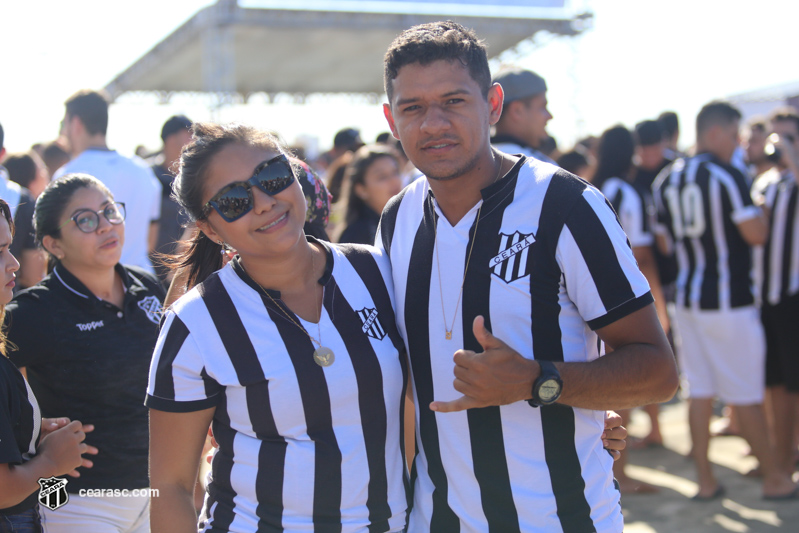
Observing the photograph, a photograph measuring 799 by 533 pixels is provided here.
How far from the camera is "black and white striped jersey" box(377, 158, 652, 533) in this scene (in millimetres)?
1872

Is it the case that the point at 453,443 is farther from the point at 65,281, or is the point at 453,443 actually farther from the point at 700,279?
the point at 700,279

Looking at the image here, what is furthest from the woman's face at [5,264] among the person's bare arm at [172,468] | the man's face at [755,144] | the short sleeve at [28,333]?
the man's face at [755,144]

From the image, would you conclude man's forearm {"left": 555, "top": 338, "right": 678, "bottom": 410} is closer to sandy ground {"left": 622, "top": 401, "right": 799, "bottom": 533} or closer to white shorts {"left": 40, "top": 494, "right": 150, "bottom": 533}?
white shorts {"left": 40, "top": 494, "right": 150, "bottom": 533}

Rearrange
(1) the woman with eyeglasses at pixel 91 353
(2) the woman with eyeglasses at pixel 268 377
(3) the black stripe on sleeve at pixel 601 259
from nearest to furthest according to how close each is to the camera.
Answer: (3) the black stripe on sleeve at pixel 601 259
(2) the woman with eyeglasses at pixel 268 377
(1) the woman with eyeglasses at pixel 91 353

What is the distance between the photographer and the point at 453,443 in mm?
2035

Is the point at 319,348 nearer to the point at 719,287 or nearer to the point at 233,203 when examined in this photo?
the point at 233,203

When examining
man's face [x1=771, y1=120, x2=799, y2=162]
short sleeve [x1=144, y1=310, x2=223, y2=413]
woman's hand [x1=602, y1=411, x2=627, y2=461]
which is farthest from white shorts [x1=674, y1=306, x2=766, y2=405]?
short sleeve [x1=144, y1=310, x2=223, y2=413]

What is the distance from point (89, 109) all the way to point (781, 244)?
5.18m

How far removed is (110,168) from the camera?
15.7ft

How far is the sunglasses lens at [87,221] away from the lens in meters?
2.92

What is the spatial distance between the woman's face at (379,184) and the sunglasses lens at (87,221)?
7.25 feet

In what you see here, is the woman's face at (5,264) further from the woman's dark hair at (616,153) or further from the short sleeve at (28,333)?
the woman's dark hair at (616,153)

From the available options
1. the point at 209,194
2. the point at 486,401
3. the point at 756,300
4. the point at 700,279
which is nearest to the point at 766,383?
the point at 756,300

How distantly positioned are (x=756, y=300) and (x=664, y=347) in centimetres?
376
